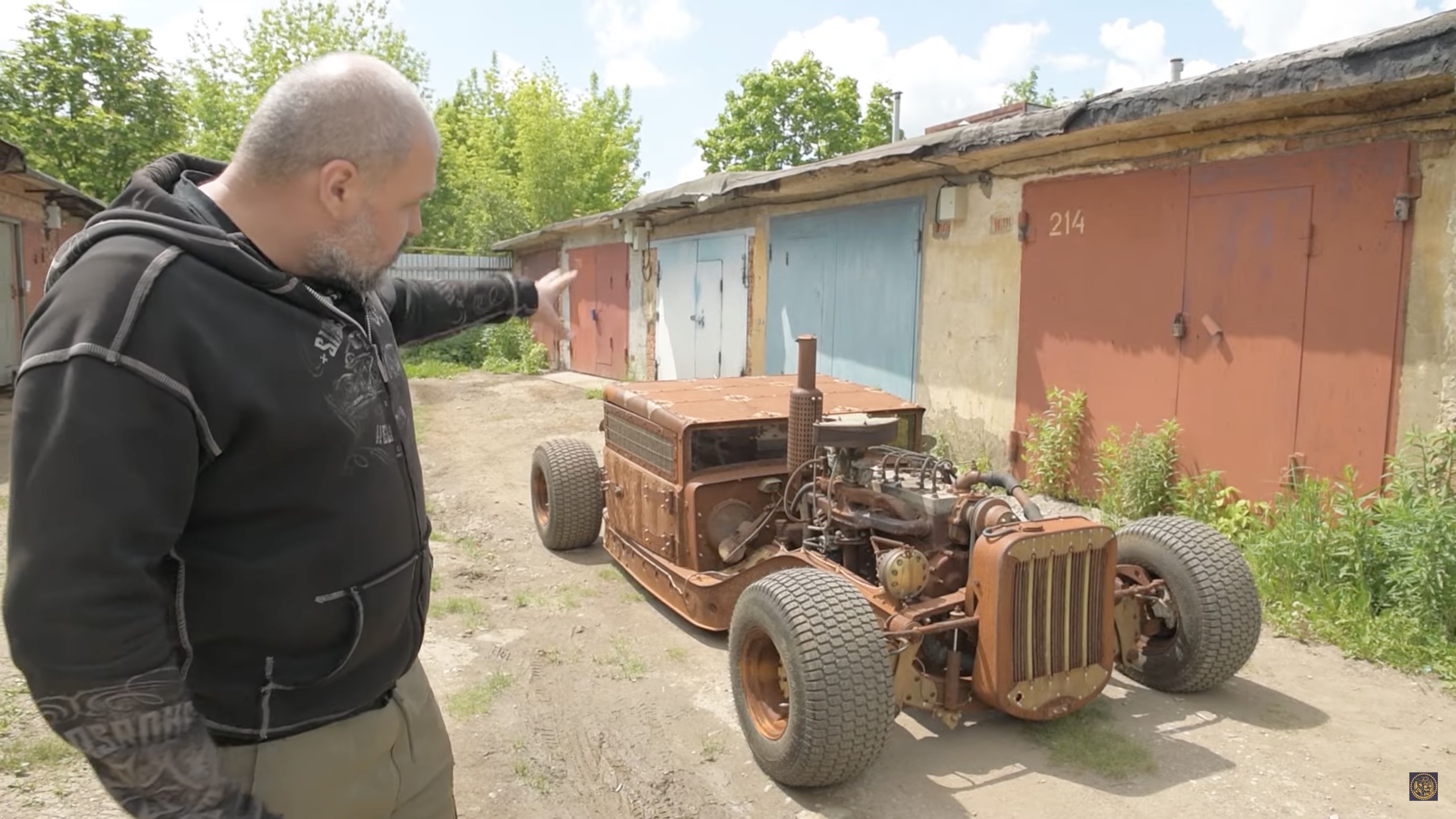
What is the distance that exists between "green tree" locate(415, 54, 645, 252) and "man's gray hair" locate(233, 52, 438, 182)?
2373cm

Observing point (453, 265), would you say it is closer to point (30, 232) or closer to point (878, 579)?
point (30, 232)

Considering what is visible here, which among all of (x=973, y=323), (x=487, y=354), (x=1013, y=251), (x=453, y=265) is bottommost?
(x=487, y=354)

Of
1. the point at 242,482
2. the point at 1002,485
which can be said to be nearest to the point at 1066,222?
the point at 1002,485

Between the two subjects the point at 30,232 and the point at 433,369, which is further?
the point at 433,369

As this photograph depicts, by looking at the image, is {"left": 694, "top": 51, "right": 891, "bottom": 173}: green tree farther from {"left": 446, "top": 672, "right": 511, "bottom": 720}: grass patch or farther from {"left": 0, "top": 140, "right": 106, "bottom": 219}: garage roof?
{"left": 446, "top": 672, "right": 511, "bottom": 720}: grass patch

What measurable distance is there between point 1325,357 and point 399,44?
4135 cm

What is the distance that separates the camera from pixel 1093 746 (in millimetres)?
3705

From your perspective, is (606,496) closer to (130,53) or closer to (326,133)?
(326,133)

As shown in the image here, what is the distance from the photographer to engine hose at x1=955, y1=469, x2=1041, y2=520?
3965 millimetres

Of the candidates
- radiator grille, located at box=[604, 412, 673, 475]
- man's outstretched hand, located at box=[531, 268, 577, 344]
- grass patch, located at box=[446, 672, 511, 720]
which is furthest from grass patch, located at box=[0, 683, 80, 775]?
radiator grille, located at box=[604, 412, 673, 475]

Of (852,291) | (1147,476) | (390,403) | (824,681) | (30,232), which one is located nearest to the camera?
(390,403)

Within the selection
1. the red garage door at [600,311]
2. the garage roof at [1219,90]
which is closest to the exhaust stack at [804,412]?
the garage roof at [1219,90]

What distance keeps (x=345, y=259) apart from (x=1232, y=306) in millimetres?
6143

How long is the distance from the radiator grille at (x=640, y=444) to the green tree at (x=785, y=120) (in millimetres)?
34563
